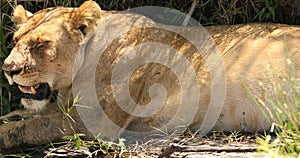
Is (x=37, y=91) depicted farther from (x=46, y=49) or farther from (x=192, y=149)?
(x=192, y=149)

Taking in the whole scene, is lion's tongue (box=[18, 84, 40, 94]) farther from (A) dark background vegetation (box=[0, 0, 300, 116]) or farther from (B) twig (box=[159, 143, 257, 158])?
(B) twig (box=[159, 143, 257, 158])

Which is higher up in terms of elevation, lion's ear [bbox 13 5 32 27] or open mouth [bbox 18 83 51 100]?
lion's ear [bbox 13 5 32 27]

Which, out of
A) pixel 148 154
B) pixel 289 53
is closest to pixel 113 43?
pixel 148 154

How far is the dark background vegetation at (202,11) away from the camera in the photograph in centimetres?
450

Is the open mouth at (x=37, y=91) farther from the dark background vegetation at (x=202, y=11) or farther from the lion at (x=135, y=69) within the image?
the dark background vegetation at (x=202, y=11)

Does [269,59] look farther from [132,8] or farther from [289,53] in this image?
[132,8]

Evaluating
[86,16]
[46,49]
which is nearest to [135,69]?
[86,16]

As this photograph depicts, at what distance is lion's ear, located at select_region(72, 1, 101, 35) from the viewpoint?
3758mm

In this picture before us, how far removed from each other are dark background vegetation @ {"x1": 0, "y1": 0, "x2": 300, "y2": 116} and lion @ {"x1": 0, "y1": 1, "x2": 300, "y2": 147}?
0.54m

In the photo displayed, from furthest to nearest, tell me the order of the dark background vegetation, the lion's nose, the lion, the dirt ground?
the dark background vegetation < the lion < the lion's nose < the dirt ground

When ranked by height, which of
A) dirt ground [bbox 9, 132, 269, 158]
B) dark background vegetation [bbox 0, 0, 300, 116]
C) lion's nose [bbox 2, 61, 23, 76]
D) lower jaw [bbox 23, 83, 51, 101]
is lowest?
dirt ground [bbox 9, 132, 269, 158]

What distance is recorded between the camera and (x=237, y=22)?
461 centimetres

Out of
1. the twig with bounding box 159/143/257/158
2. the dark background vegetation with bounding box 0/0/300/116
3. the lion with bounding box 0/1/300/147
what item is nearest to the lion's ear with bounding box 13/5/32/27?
the lion with bounding box 0/1/300/147

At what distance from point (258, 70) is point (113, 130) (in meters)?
0.95
